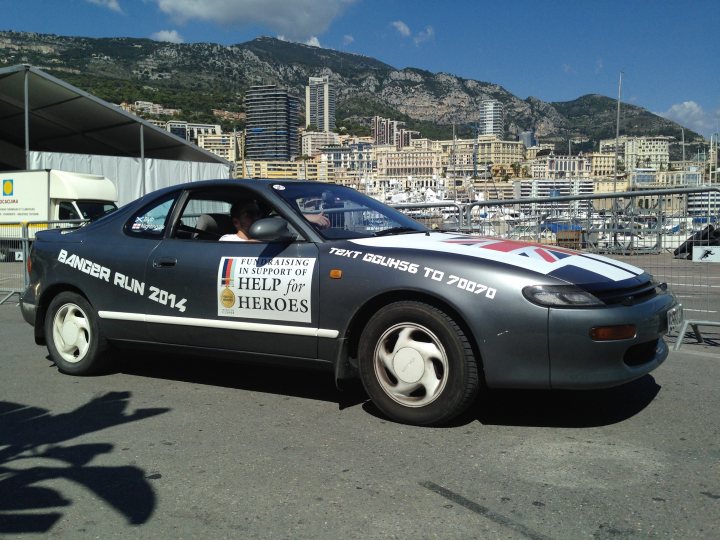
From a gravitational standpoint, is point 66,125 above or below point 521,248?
above

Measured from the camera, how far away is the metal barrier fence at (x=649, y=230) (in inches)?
261

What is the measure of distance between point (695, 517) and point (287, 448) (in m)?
1.92

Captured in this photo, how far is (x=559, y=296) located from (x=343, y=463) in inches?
54.4

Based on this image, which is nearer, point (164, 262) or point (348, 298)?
point (348, 298)

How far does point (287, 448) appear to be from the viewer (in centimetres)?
369

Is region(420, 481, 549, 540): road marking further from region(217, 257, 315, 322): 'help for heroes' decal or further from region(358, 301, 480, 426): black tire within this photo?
region(217, 257, 315, 322): 'help for heroes' decal

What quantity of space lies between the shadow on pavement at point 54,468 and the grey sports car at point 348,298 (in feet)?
2.51

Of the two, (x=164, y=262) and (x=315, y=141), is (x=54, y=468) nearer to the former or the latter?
(x=164, y=262)

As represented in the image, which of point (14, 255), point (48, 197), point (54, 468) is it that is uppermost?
point (48, 197)

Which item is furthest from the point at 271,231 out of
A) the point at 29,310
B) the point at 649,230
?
the point at 649,230

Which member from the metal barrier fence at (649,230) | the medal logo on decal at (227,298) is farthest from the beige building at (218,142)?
the medal logo on decal at (227,298)

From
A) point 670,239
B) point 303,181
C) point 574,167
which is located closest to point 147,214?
point 303,181

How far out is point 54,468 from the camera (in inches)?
135

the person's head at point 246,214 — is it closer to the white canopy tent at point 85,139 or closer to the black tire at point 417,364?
the black tire at point 417,364
